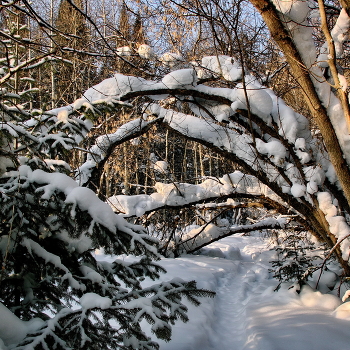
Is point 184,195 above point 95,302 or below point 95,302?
above

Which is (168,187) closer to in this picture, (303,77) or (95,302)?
(303,77)

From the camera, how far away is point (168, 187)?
5.83 m

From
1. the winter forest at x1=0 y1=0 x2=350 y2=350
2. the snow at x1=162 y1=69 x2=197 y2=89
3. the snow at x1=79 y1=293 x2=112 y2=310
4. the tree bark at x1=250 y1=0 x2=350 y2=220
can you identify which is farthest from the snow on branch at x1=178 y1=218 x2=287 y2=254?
the snow at x1=79 y1=293 x2=112 y2=310

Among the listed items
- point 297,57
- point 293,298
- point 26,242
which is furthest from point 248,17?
point 26,242

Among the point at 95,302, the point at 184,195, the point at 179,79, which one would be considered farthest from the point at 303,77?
the point at 184,195

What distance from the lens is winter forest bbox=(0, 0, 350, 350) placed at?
1.76 meters

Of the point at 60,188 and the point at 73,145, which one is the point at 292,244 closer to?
the point at 73,145

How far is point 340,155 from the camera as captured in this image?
3.01 metres

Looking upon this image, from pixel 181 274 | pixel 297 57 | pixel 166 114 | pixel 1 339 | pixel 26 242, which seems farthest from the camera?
pixel 181 274

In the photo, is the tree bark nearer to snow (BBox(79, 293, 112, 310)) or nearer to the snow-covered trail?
the snow-covered trail

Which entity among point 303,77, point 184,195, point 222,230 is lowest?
point 222,230

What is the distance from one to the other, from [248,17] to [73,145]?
4.70 meters

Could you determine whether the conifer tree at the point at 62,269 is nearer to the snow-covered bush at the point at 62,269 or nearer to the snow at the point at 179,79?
the snow-covered bush at the point at 62,269

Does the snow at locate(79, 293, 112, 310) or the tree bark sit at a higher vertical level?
the tree bark
